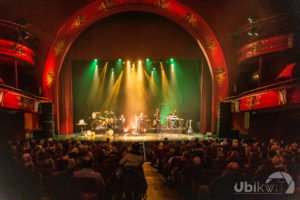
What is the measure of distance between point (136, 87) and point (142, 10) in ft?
19.5

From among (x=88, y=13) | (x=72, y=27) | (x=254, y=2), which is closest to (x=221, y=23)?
(x=254, y=2)

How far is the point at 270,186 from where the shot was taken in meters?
3.47

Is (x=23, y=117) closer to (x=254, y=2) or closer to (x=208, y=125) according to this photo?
(x=208, y=125)

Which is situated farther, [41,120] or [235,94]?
[235,94]

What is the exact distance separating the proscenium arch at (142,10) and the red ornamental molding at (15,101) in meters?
2.34

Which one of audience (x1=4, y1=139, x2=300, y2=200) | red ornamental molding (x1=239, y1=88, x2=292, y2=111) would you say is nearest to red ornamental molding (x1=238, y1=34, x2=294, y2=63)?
red ornamental molding (x1=239, y1=88, x2=292, y2=111)

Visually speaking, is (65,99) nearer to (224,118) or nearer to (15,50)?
(15,50)

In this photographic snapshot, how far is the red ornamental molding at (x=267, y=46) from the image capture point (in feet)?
35.8

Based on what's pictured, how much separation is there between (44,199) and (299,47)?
11.8 metres

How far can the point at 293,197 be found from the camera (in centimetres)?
340

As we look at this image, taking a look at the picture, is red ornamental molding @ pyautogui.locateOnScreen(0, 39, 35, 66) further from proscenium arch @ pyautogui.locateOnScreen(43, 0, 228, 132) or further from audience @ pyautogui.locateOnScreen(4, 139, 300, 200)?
audience @ pyautogui.locateOnScreen(4, 139, 300, 200)

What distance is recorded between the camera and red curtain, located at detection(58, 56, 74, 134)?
15.4 meters

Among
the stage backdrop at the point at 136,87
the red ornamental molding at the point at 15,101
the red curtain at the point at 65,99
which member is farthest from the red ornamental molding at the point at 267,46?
the red ornamental molding at the point at 15,101

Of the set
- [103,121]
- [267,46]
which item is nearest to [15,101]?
[103,121]
